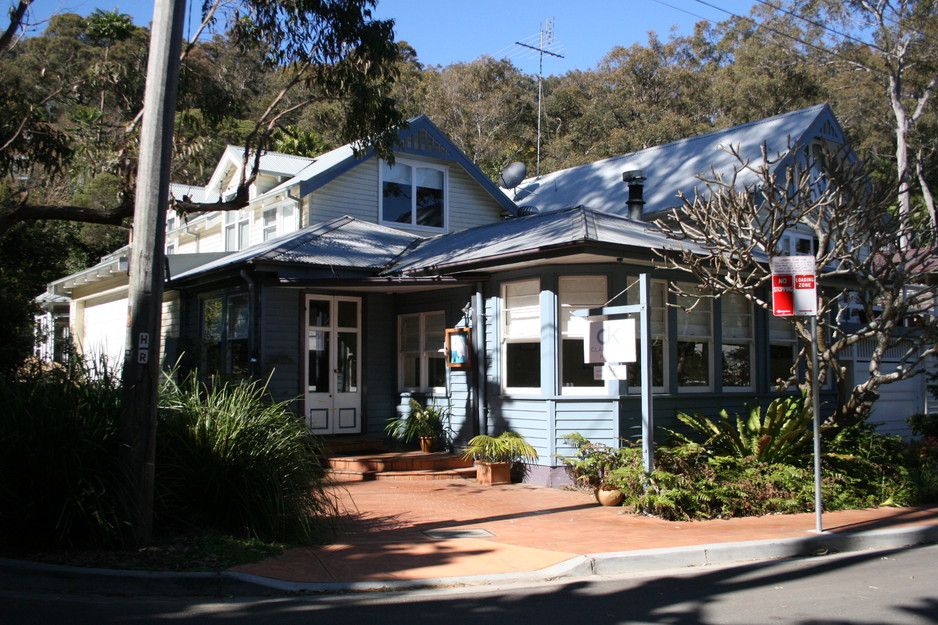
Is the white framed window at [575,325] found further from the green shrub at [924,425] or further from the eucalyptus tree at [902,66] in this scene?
the eucalyptus tree at [902,66]

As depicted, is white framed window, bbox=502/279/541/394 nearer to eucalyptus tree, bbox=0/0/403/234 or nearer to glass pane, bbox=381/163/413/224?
eucalyptus tree, bbox=0/0/403/234

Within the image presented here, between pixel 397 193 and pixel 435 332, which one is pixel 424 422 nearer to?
pixel 435 332

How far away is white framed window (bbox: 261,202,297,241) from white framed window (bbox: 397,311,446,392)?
17.0 ft

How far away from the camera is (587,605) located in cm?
607

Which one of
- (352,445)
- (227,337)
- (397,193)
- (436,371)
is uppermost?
(397,193)

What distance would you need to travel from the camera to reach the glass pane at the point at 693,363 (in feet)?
43.2

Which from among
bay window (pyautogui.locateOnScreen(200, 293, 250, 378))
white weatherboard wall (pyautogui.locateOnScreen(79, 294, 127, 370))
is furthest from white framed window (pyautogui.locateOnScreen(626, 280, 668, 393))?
white weatherboard wall (pyautogui.locateOnScreen(79, 294, 127, 370))

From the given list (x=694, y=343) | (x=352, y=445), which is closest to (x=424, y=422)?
(x=352, y=445)

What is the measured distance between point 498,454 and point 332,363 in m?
3.97

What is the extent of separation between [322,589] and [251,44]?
453 inches

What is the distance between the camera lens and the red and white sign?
8.73 metres

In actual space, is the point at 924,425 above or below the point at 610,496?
above

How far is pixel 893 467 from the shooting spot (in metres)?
11.3

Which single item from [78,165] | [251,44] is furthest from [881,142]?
[78,165]
